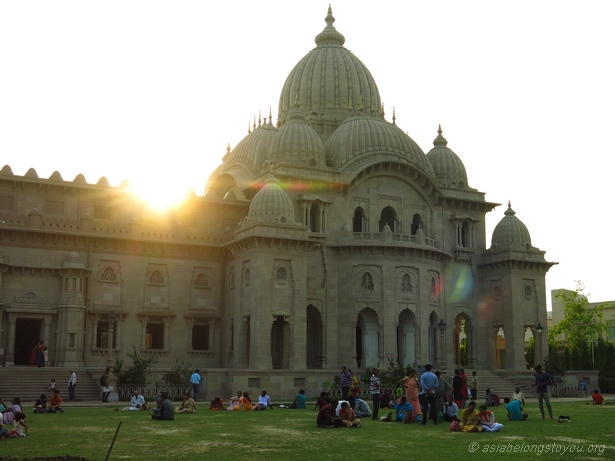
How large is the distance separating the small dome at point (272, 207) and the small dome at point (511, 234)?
54.1 ft

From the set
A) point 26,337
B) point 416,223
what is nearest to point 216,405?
point 26,337

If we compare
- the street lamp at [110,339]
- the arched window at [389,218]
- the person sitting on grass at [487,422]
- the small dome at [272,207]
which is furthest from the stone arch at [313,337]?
the person sitting on grass at [487,422]

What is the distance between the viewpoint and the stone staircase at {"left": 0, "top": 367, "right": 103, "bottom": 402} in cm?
3447

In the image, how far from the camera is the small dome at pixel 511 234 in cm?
5092

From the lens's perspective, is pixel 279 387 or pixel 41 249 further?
pixel 41 249

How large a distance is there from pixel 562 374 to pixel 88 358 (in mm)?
27477

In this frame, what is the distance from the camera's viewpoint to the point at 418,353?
45125mm

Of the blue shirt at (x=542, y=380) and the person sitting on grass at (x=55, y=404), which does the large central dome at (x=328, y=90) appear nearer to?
the person sitting on grass at (x=55, y=404)

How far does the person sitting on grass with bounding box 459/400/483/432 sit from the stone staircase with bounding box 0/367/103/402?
A: 21183mm

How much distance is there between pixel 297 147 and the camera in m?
47.0

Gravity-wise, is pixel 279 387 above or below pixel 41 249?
below

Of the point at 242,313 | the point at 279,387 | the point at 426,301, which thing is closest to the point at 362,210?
the point at 426,301

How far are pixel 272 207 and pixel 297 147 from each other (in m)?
6.41

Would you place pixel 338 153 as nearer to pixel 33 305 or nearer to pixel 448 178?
pixel 448 178
